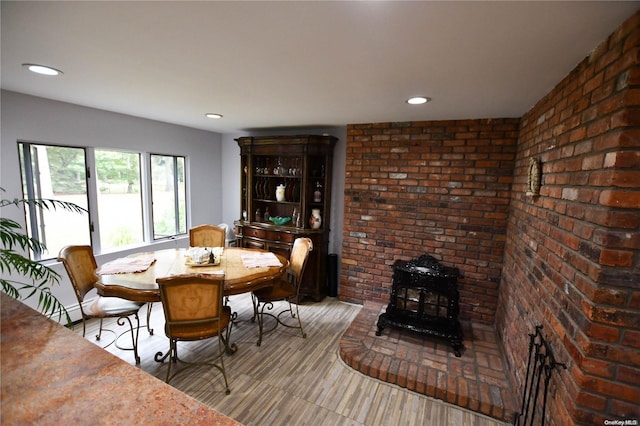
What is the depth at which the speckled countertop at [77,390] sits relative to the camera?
751 millimetres

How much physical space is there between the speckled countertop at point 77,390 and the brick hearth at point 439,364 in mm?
1897

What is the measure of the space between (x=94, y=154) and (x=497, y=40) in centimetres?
381

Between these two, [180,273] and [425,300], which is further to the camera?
[425,300]

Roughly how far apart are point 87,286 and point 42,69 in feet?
5.63

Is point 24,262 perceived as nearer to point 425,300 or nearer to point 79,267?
point 79,267

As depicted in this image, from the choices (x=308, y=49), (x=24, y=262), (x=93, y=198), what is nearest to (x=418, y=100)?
(x=308, y=49)

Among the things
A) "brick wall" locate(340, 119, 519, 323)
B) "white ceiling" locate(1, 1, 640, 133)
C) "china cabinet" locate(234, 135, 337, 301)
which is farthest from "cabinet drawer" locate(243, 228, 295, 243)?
"white ceiling" locate(1, 1, 640, 133)

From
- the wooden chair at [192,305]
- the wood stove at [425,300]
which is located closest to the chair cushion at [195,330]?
the wooden chair at [192,305]

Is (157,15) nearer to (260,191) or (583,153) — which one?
(583,153)

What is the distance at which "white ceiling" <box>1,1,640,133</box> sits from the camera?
1.09 metres

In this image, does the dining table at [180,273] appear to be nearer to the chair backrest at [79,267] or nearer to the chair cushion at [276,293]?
the chair backrest at [79,267]

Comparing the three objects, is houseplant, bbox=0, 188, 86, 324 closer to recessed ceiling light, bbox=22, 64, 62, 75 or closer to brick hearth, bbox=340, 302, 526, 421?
recessed ceiling light, bbox=22, 64, 62, 75

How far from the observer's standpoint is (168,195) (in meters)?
4.06

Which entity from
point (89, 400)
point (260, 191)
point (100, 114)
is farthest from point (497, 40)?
point (100, 114)
